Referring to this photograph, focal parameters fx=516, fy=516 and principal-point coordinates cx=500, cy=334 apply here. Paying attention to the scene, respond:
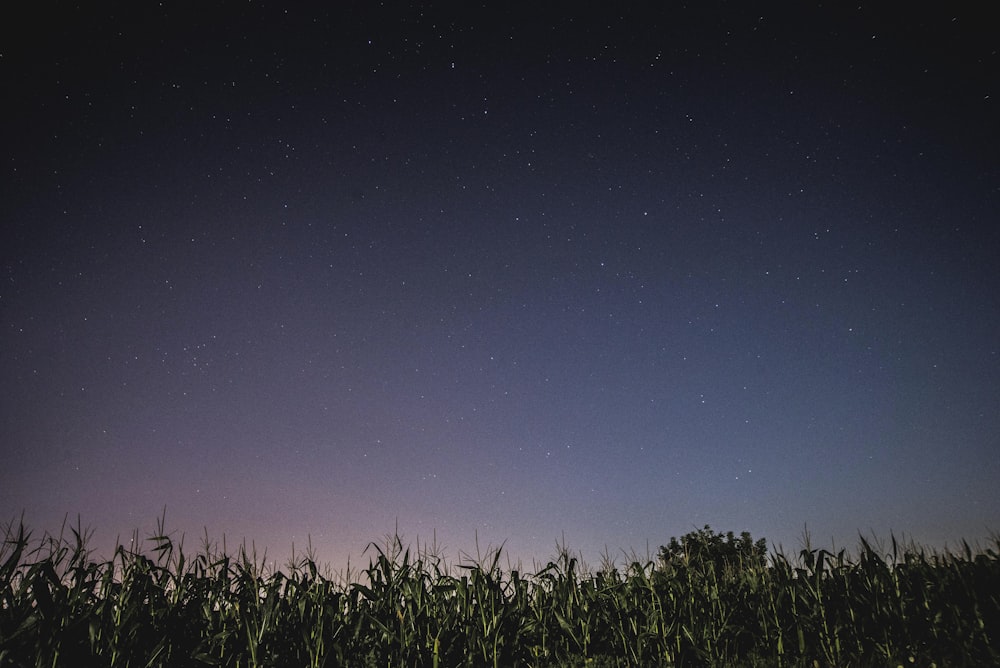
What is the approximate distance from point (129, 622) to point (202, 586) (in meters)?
1.00

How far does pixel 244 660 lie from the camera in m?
5.84

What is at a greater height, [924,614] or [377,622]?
[377,622]

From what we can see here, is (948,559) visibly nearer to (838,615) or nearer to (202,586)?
(838,615)

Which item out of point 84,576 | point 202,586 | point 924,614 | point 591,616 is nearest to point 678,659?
point 591,616

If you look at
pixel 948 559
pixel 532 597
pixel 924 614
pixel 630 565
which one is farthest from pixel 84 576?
pixel 948 559

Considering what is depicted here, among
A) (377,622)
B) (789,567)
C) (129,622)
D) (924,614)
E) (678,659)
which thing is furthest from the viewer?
(789,567)

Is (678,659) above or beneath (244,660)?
beneath

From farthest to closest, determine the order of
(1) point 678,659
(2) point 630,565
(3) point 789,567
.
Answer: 1. (2) point 630,565
2. (3) point 789,567
3. (1) point 678,659

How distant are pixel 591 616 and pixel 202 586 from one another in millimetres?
5343

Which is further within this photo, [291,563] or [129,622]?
[291,563]

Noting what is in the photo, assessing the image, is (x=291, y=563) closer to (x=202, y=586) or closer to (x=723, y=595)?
(x=202, y=586)

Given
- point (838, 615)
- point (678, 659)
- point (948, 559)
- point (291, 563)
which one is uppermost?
point (291, 563)

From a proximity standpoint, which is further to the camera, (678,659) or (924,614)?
(678,659)

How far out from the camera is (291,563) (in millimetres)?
7273
